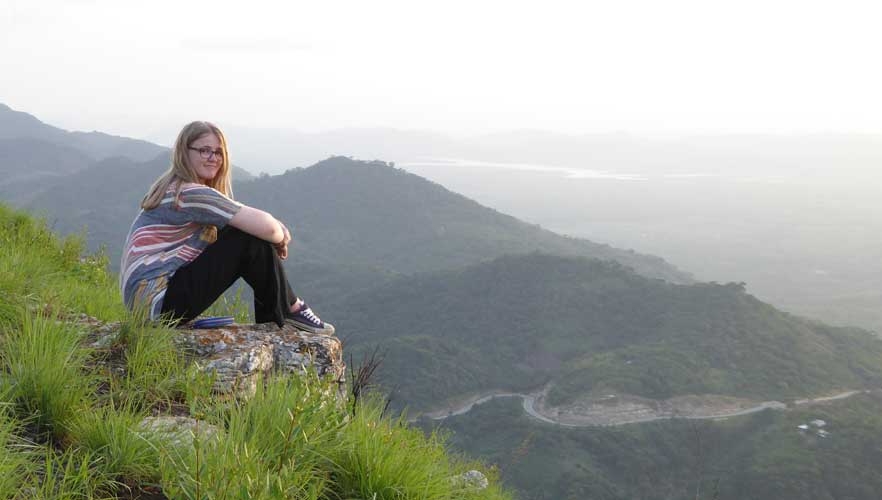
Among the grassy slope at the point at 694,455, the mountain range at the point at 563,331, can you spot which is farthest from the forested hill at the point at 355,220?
the grassy slope at the point at 694,455

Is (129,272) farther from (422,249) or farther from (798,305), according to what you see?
(798,305)

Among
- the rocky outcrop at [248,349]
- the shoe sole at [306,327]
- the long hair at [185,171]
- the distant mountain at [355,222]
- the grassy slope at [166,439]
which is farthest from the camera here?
the distant mountain at [355,222]

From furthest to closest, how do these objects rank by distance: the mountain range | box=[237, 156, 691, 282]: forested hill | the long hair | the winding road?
1. box=[237, 156, 691, 282]: forested hill
2. the mountain range
3. the winding road
4. the long hair

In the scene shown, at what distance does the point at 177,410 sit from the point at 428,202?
16091cm

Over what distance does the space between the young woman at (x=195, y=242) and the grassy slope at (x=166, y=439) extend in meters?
0.39

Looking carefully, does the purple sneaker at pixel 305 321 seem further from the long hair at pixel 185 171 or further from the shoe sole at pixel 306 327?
the long hair at pixel 185 171

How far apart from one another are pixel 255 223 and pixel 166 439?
1652 mm

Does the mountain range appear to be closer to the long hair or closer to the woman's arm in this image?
the long hair

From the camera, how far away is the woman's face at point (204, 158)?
4.23 meters

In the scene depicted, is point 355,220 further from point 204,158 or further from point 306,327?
point 204,158

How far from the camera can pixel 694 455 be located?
54719 mm

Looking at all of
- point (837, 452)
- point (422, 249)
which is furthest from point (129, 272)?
point (422, 249)

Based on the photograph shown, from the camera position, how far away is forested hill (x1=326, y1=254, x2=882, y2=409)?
231 ft

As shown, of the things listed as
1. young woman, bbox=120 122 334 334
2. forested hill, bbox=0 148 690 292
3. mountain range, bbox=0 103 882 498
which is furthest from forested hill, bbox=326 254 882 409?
young woman, bbox=120 122 334 334
